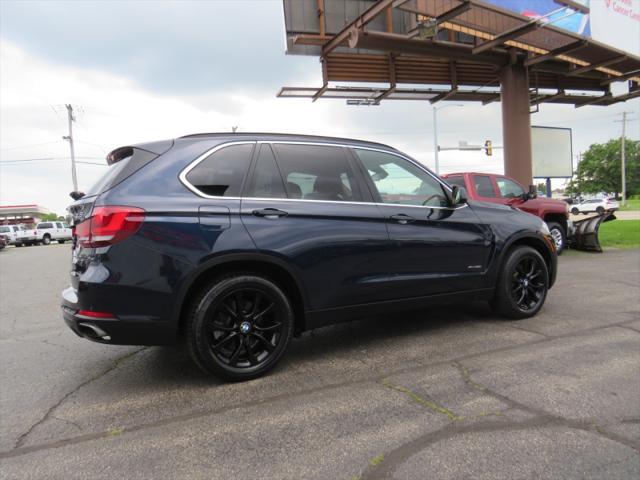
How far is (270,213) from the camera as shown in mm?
3387

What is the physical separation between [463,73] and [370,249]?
11.4m

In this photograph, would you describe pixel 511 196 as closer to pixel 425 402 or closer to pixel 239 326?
pixel 425 402

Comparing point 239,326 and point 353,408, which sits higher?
point 239,326

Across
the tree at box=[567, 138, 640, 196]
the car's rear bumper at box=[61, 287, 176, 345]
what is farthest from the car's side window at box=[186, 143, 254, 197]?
the tree at box=[567, 138, 640, 196]

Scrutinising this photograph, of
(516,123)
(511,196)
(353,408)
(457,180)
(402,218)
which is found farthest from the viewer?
(516,123)

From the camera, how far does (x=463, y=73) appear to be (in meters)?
13.2

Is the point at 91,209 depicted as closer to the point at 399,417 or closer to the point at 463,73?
the point at 399,417

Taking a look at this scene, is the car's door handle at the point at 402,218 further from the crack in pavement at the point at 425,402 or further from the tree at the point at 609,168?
the tree at the point at 609,168

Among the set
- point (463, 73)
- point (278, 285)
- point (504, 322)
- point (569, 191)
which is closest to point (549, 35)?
point (463, 73)

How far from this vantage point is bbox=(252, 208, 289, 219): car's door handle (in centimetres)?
335

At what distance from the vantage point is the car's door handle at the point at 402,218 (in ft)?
13.1

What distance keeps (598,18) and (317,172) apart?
11802mm

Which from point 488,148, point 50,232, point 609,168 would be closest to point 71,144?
point 50,232

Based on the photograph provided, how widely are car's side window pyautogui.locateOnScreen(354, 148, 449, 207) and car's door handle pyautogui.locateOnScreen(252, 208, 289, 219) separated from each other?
1.03 meters
